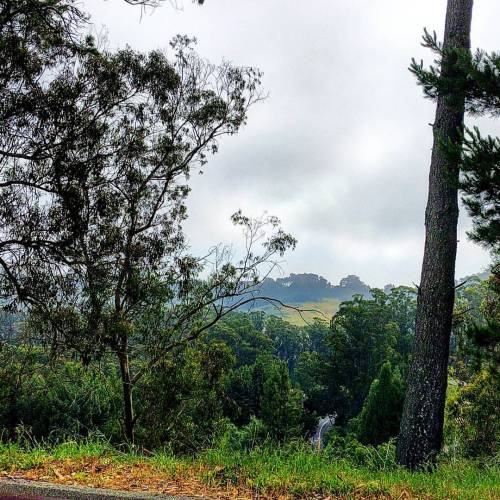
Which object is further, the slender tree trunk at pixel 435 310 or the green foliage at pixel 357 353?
the green foliage at pixel 357 353

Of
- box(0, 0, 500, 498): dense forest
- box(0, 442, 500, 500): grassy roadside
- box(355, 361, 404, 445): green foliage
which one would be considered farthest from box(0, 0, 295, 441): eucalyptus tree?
box(355, 361, 404, 445): green foliage

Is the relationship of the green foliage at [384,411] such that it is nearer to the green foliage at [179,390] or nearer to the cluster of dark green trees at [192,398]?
the cluster of dark green trees at [192,398]

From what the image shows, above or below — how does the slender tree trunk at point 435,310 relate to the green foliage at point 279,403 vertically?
above

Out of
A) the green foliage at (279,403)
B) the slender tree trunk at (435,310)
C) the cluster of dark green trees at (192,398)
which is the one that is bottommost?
the green foliage at (279,403)

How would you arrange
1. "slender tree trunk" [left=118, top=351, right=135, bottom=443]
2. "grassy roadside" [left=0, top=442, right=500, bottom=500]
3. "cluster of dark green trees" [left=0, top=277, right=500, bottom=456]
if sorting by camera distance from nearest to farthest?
"grassy roadside" [left=0, top=442, right=500, bottom=500], "cluster of dark green trees" [left=0, top=277, right=500, bottom=456], "slender tree trunk" [left=118, top=351, right=135, bottom=443]

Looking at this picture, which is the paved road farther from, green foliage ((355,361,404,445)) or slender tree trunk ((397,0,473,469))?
green foliage ((355,361,404,445))

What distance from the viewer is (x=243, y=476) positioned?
3.61 metres

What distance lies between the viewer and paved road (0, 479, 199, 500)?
3.20 metres

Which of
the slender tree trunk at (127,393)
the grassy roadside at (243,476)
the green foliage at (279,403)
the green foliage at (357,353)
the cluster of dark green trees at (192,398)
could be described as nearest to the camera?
the grassy roadside at (243,476)

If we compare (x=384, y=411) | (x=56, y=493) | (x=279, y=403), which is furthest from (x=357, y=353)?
(x=56, y=493)

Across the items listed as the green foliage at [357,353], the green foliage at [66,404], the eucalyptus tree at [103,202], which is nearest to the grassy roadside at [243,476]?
the eucalyptus tree at [103,202]

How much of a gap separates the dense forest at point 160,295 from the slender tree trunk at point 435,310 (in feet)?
0.06

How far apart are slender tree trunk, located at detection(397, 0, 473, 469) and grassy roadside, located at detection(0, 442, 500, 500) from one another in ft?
6.82

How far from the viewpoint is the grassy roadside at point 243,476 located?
3445 mm
